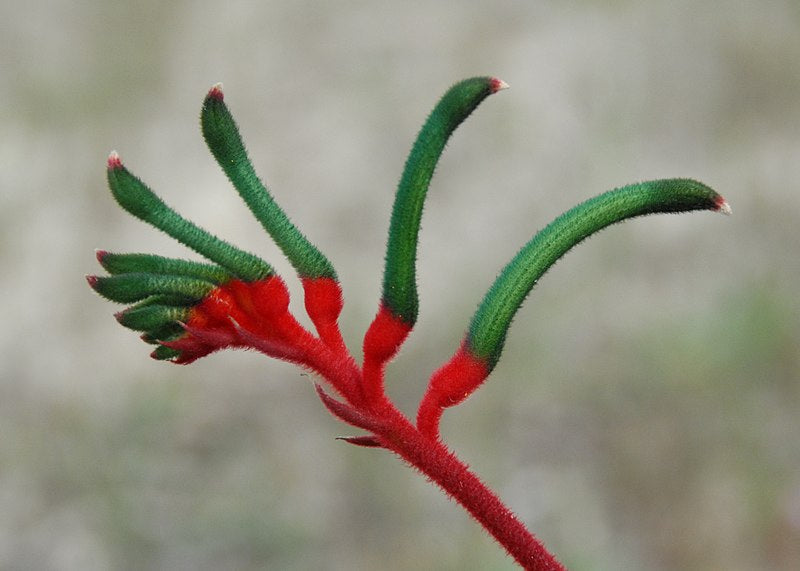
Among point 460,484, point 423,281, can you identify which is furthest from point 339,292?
point 423,281

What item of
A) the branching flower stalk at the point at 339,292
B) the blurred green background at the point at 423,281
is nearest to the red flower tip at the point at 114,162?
the branching flower stalk at the point at 339,292

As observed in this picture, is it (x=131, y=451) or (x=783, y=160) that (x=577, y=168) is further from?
(x=131, y=451)

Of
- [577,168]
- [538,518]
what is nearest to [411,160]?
[538,518]

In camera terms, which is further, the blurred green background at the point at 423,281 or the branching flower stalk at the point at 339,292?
the blurred green background at the point at 423,281

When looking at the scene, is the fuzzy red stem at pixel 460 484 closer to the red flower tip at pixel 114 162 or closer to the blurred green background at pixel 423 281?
the red flower tip at pixel 114 162

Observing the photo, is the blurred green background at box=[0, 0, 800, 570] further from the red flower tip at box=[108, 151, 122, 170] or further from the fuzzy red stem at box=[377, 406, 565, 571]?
the red flower tip at box=[108, 151, 122, 170]

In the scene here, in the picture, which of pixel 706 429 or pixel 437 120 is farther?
pixel 706 429
